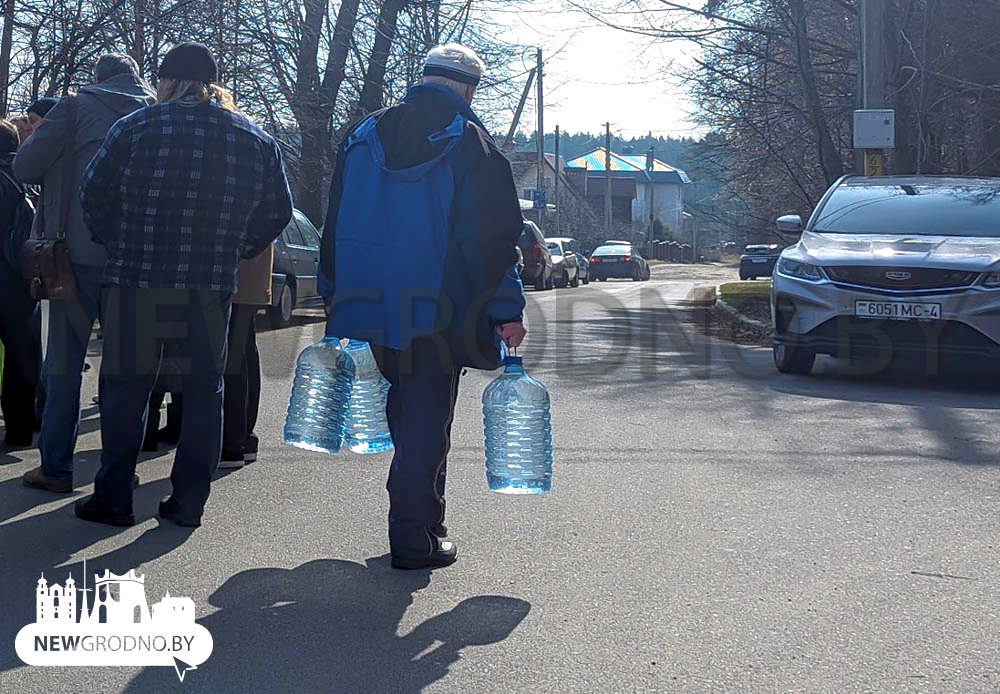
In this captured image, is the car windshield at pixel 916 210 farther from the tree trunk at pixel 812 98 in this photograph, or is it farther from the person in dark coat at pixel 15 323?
the tree trunk at pixel 812 98

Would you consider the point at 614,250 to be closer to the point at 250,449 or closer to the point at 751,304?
the point at 751,304

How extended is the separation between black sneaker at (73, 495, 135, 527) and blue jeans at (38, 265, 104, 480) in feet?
1.82

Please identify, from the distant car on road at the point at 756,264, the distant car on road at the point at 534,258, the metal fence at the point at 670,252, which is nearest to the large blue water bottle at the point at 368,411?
the distant car on road at the point at 534,258

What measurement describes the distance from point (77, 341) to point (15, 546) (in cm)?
112

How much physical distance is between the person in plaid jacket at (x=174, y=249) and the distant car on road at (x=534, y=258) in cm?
2385

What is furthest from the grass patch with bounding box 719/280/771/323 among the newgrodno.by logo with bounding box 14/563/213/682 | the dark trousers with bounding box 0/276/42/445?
the newgrodno.by logo with bounding box 14/563/213/682

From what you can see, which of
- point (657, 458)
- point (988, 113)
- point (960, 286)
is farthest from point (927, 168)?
point (657, 458)

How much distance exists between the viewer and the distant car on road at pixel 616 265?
47.6 meters

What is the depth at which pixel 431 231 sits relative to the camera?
4.69m

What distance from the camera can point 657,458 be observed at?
700 cm

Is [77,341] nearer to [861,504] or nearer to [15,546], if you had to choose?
[15,546]

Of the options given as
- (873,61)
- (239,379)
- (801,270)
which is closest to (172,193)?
(239,379)

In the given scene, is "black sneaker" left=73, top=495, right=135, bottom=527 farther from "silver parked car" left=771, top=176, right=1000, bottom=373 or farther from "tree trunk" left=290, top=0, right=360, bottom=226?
"tree trunk" left=290, top=0, right=360, bottom=226

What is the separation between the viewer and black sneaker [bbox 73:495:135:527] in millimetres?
5301
